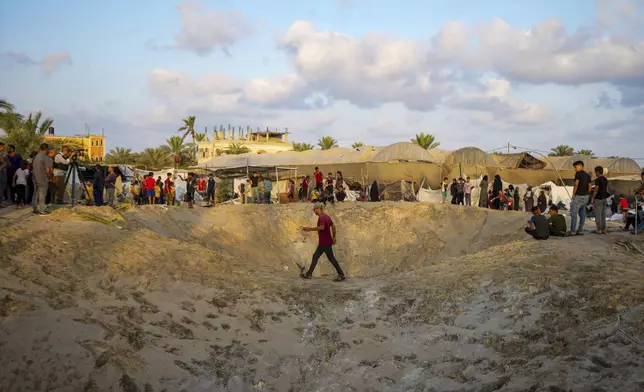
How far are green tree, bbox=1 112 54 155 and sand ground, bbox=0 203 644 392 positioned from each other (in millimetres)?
19879

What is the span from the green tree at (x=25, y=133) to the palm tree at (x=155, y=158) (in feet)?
65.3

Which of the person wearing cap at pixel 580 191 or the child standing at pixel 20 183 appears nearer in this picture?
the person wearing cap at pixel 580 191

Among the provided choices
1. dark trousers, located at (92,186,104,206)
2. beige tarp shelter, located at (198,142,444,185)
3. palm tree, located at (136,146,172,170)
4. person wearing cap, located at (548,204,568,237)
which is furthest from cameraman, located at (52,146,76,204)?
palm tree, located at (136,146,172,170)

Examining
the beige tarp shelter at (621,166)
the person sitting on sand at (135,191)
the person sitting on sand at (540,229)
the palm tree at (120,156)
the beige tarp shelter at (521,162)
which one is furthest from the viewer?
the palm tree at (120,156)

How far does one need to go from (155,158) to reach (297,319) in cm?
4719

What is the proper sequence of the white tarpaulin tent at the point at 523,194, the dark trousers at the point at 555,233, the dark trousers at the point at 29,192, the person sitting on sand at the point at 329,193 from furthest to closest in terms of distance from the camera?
the white tarpaulin tent at the point at 523,194 → the person sitting on sand at the point at 329,193 → the dark trousers at the point at 29,192 → the dark trousers at the point at 555,233

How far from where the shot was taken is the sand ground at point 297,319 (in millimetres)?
7869

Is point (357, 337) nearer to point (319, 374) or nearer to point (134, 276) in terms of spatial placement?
point (319, 374)

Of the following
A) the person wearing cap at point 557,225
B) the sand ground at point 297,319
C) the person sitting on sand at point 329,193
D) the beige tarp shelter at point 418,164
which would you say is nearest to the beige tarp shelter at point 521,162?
the beige tarp shelter at point 418,164

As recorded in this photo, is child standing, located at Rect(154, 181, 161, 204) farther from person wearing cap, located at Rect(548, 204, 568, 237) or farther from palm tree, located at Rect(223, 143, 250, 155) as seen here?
palm tree, located at Rect(223, 143, 250, 155)

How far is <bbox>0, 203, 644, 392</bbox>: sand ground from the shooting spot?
7869mm

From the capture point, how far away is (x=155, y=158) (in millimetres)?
55625

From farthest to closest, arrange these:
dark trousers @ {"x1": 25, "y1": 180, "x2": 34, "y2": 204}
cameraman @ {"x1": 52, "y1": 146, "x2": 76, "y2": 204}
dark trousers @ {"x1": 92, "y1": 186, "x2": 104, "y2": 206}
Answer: dark trousers @ {"x1": 92, "y1": 186, "x2": 104, "y2": 206}
cameraman @ {"x1": 52, "y1": 146, "x2": 76, "y2": 204}
dark trousers @ {"x1": 25, "y1": 180, "x2": 34, "y2": 204}

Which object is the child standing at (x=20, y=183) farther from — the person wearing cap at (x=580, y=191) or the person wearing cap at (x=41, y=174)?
the person wearing cap at (x=580, y=191)
